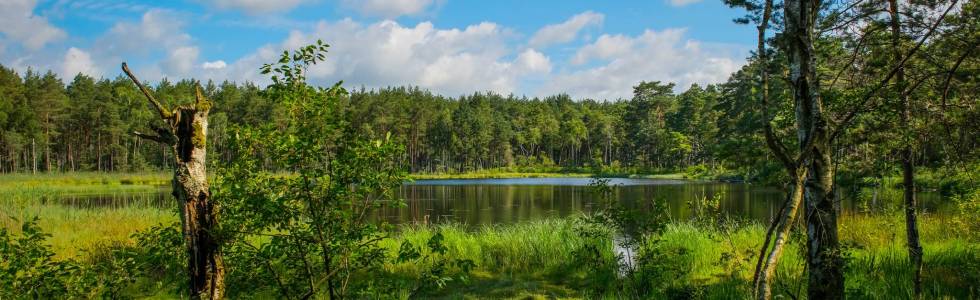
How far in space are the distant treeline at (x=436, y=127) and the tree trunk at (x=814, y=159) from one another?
40.0 m

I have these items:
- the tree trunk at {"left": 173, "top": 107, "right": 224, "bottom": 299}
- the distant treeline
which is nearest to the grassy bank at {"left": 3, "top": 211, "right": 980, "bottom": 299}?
the tree trunk at {"left": 173, "top": 107, "right": 224, "bottom": 299}

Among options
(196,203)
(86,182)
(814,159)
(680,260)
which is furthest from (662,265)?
(86,182)

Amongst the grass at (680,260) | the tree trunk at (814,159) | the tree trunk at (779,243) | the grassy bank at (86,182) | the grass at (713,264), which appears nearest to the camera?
the tree trunk at (779,243)

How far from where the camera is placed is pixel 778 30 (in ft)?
22.6

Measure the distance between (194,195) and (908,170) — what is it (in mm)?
8861

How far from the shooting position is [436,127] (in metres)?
88.4

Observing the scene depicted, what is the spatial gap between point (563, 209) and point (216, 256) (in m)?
24.4

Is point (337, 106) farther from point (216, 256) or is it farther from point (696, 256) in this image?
point (696, 256)

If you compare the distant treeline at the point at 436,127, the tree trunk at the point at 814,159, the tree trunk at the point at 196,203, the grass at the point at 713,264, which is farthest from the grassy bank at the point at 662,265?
the distant treeline at the point at 436,127

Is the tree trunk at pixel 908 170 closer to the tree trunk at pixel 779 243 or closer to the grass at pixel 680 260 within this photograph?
the grass at pixel 680 260

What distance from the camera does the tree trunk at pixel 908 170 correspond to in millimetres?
5137

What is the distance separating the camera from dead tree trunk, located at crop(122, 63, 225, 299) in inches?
144

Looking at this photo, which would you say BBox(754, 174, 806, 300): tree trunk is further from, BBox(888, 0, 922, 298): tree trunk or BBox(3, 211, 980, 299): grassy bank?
BBox(888, 0, 922, 298): tree trunk

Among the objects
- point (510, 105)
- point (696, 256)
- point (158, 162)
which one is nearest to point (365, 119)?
point (158, 162)
